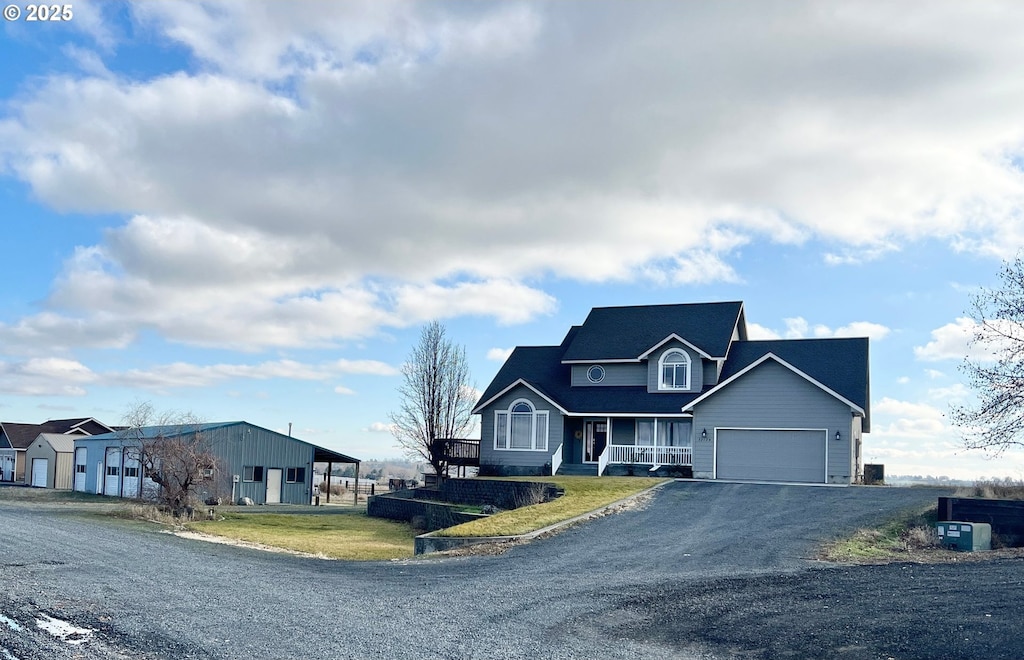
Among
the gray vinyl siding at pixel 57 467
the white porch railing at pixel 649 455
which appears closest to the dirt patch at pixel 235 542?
the white porch railing at pixel 649 455

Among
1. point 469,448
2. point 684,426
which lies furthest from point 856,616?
point 469,448

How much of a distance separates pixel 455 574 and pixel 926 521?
1140cm

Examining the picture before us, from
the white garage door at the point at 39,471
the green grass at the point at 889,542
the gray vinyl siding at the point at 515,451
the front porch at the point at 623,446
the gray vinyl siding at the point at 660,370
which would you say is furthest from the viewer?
the white garage door at the point at 39,471

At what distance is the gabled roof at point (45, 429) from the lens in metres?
65.0

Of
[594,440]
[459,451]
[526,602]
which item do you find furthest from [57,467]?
[526,602]

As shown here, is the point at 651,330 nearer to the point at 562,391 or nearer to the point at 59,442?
the point at 562,391

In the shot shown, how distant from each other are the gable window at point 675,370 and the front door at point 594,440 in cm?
309

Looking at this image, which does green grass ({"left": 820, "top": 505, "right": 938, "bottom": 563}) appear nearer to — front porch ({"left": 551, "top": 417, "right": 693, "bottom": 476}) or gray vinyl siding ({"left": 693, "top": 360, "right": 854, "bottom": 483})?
gray vinyl siding ({"left": 693, "top": 360, "right": 854, "bottom": 483})

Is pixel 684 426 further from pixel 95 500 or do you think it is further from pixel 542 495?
pixel 95 500

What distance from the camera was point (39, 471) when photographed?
58.7 m

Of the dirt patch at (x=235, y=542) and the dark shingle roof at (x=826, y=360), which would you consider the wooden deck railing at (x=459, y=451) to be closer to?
the dark shingle roof at (x=826, y=360)

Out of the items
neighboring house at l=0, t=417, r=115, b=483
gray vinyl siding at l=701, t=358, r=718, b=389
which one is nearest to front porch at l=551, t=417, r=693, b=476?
gray vinyl siding at l=701, t=358, r=718, b=389

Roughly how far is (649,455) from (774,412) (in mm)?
5496

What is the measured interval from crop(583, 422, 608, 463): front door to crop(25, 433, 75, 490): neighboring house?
3580 cm
